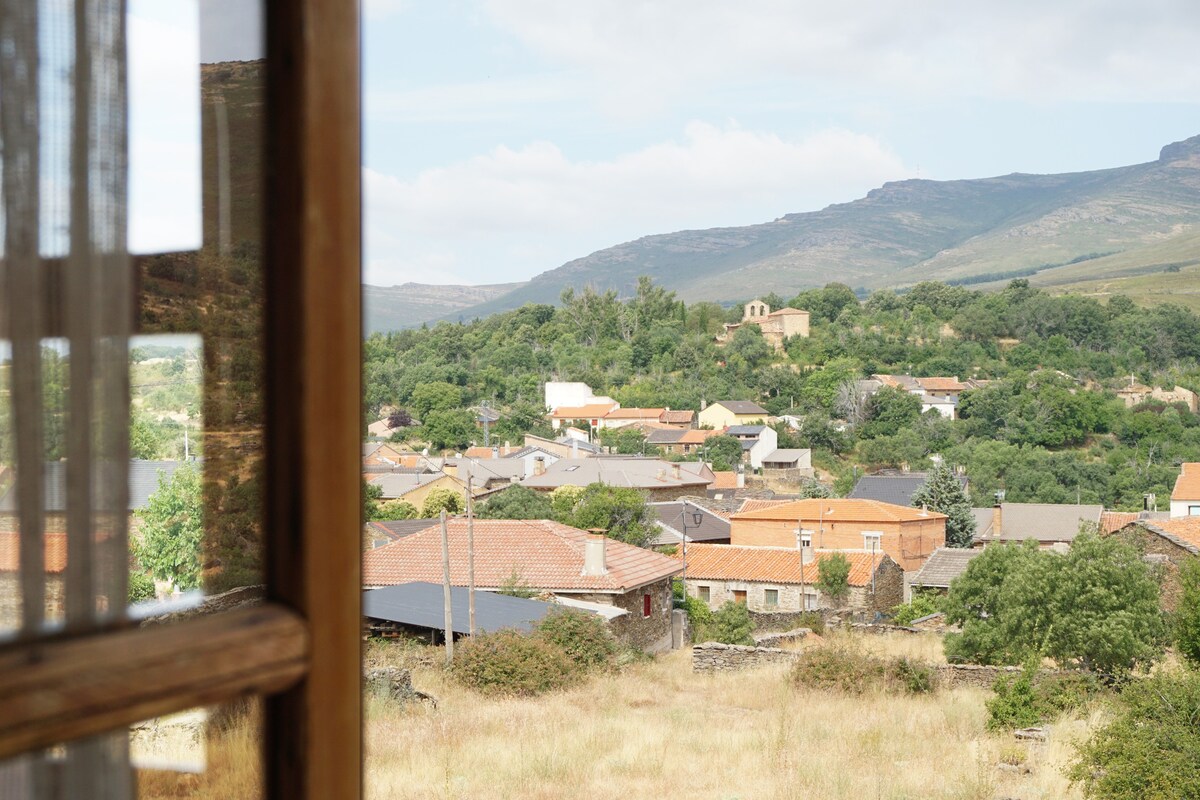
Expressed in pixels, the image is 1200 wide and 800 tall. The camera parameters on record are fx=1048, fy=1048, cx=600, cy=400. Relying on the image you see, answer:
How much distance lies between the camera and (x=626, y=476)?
87.2 feet

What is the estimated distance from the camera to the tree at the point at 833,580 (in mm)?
16484

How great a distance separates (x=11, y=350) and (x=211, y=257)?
0.17m

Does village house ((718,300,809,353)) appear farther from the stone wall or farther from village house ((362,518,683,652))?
the stone wall

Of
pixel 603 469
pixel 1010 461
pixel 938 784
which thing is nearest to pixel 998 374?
pixel 1010 461

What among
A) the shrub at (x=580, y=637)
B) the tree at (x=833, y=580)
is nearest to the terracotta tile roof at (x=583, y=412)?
the tree at (x=833, y=580)

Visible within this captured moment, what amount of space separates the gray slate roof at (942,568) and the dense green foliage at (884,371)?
11.5 metres

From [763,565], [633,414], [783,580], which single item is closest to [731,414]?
[633,414]

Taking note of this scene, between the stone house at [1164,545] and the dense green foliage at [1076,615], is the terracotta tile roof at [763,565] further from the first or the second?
A: the dense green foliage at [1076,615]

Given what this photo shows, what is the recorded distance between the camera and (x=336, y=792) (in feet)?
1.64

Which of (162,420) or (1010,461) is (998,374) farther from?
(162,420)

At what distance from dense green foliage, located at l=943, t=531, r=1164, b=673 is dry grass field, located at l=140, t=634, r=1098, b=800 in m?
1.22

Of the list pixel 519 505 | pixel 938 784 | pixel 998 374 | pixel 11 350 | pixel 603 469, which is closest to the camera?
pixel 11 350

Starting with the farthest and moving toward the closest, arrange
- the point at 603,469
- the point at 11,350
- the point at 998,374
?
the point at 998,374 → the point at 603,469 → the point at 11,350

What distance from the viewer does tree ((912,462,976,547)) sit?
2395 cm
